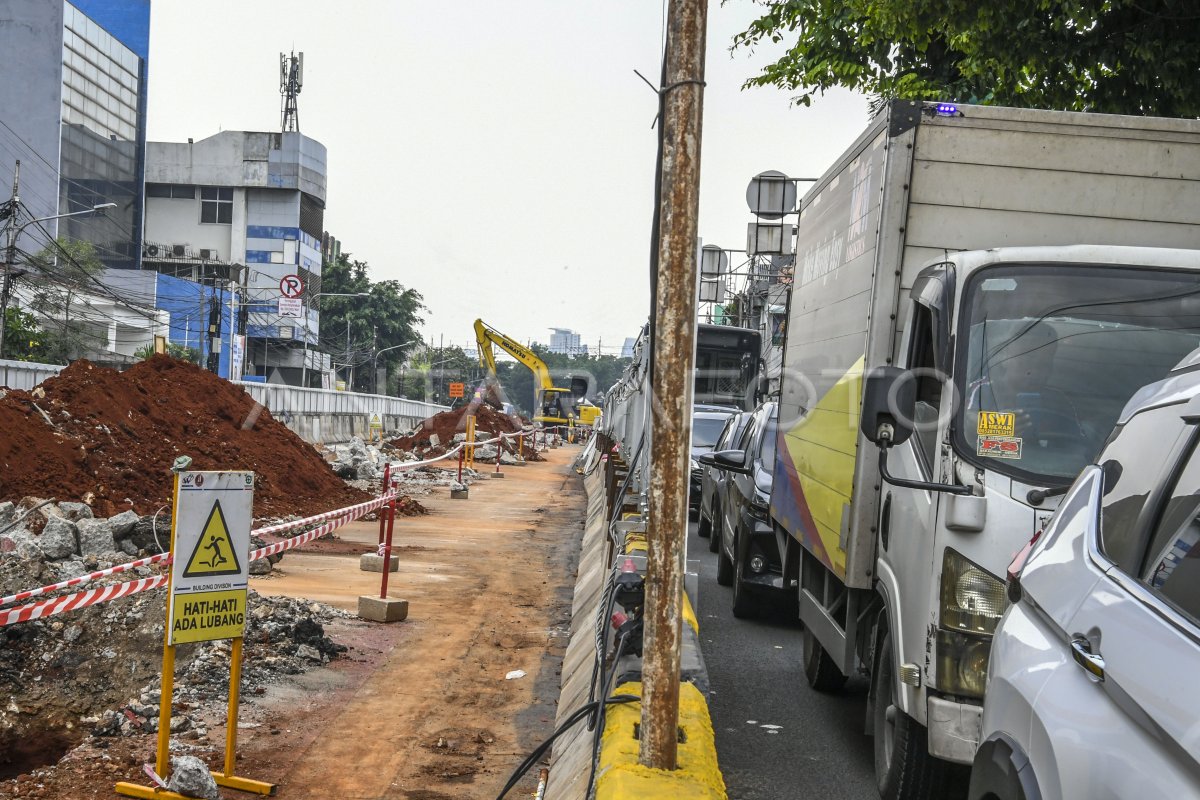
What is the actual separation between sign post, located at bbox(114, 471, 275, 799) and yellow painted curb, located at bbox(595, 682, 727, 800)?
2320mm

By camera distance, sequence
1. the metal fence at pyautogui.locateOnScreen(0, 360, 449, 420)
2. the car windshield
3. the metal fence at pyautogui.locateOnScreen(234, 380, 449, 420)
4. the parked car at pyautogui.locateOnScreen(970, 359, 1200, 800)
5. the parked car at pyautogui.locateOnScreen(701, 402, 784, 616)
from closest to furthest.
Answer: the parked car at pyautogui.locateOnScreen(970, 359, 1200, 800), the parked car at pyautogui.locateOnScreen(701, 402, 784, 616), the car windshield, the metal fence at pyautogui.locateOnScreen(0, 360, 449, 420), the metal fence at pyautogui.locateOnScreen(234, 380, 449, 420)

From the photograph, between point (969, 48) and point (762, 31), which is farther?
point (762, 31)

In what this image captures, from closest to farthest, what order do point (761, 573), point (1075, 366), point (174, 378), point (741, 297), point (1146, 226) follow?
1. point (1075, 366)
2. point (1146, 226)
3. point (761, 573)
4. point (174, 378)
5. point (741, 297)

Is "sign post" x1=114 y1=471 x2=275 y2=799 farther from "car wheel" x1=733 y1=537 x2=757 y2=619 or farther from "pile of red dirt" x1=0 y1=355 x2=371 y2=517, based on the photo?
"pile of red dirt" x1=0 y1=355 x2=371 y2=517

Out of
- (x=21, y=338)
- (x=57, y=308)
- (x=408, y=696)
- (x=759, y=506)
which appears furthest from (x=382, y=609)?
(x=57, y=308)

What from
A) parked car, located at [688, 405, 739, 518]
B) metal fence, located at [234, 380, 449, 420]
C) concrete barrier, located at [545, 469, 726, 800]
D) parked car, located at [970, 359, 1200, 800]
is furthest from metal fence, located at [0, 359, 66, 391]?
parked car, located at [970, 359, 1200, 800]

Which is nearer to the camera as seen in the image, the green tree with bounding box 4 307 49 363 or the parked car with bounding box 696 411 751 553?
the parked car with bounding box 696 411 751 553

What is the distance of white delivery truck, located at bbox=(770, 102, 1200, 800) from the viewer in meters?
5.00

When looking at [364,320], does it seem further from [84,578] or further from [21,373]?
[84,578]

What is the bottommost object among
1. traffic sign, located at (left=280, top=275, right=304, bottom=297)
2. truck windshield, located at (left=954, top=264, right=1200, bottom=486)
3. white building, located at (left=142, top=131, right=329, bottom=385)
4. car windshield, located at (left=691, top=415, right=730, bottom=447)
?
car windshield, located at (left=691, top=415, right=730, bottom=447)

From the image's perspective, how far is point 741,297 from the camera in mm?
37156

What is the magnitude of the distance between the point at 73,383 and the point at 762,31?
511 inches

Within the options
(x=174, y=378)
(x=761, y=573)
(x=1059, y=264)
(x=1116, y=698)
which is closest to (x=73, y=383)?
(x=174, y=378)

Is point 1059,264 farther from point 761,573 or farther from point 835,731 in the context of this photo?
point 761,573
